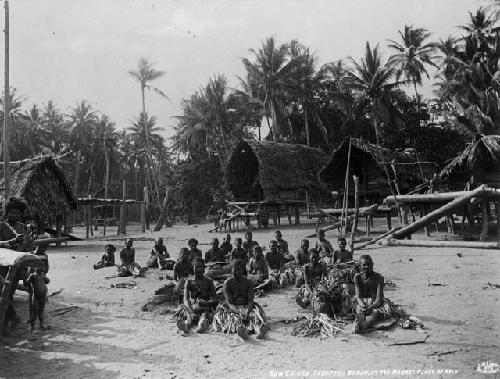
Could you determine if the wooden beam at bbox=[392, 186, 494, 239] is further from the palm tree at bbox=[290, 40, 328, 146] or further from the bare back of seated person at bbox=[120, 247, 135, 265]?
the palm tree at bbox=[290, 40, 328, 146]

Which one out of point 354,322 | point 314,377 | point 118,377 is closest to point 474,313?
point 354,322

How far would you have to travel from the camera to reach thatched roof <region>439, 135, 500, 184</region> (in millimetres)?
14680

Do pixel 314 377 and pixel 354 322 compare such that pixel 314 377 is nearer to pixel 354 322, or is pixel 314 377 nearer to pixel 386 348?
pixel 386 348

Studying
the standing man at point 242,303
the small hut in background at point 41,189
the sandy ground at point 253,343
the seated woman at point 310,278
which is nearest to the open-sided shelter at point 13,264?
the sandy ground at point 253,343

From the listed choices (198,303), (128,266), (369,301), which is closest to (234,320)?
(198,303)

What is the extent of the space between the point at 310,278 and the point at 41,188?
12.6 metres

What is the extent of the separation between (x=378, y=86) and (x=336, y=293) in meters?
24.9

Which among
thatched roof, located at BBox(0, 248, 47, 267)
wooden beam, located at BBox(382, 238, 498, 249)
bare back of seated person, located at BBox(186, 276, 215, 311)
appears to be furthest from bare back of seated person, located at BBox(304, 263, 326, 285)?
thatched roof, located at BBox(0, 248, 47, 267)

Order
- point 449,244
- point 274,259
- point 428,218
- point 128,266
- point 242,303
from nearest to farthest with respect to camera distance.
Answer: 1. point 449,244
2. point 428,218
3. point 242,303
4. point 274,259
5. point 128,266

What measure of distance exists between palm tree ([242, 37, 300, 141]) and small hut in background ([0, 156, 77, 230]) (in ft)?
48.8

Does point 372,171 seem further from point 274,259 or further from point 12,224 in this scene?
point 12,224

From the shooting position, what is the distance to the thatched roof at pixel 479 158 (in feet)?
48.2

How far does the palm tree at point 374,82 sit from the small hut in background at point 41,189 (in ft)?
60.9

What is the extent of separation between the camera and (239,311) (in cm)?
615
